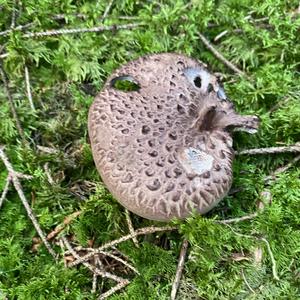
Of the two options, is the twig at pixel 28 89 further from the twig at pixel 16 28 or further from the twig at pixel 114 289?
the twig at pixel 114 289

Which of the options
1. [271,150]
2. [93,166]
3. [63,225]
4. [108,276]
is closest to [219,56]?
[271,150]

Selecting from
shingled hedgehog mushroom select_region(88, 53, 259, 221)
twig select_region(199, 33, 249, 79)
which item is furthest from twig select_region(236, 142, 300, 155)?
twig select_region(199, 33, 249, 79)

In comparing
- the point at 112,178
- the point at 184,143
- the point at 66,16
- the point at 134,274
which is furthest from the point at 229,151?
the point at 66,16

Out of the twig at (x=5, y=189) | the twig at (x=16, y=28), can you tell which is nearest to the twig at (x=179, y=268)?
the twig at (x=5, y=189)

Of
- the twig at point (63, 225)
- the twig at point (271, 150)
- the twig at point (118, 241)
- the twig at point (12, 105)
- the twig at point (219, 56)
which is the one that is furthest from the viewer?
the twig at point (219, 56)

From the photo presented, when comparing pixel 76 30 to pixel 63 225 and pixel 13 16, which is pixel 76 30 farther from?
pixel 63 225

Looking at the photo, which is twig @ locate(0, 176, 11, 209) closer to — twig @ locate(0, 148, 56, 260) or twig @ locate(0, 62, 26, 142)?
twig @ locate(0, 148, 56, 260)
